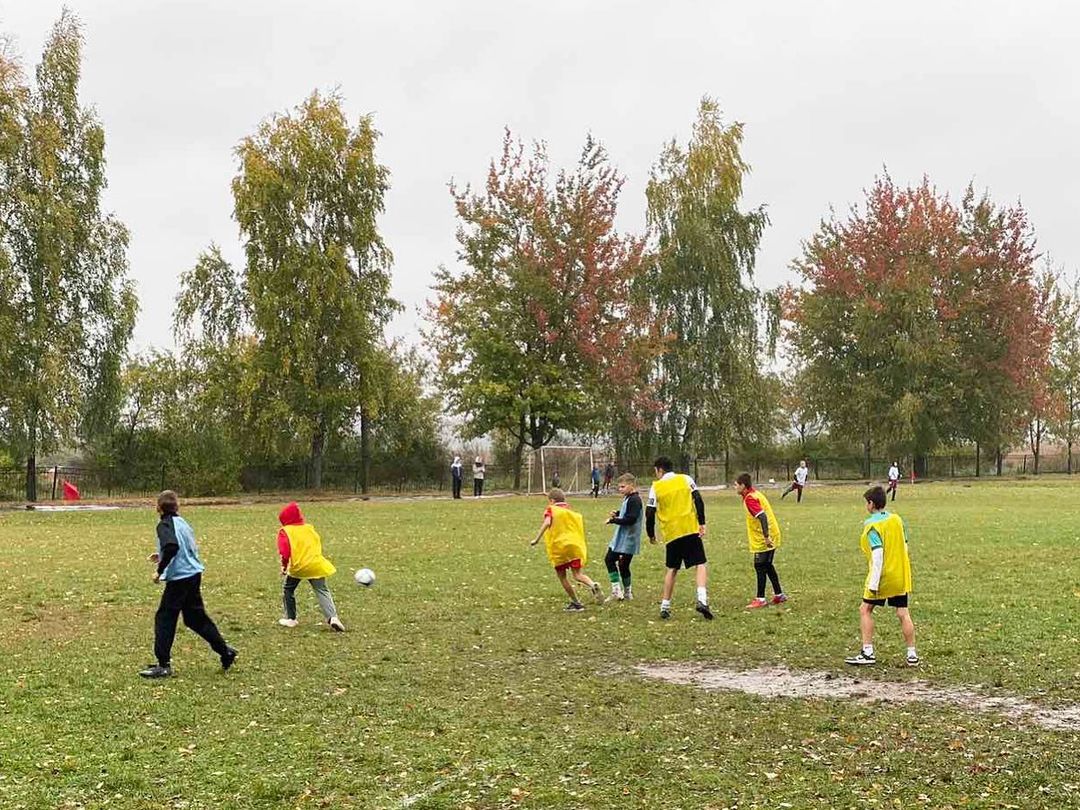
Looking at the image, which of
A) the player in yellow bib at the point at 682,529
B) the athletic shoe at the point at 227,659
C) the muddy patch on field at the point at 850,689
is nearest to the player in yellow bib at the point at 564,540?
the player in yellow bib at the point at 682,529

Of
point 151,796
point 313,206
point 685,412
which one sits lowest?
point 151,796

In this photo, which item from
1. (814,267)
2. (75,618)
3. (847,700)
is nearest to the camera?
(847,700)

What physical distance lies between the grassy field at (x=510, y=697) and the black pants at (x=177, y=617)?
0.31 metres

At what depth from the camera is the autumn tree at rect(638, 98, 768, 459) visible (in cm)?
4706

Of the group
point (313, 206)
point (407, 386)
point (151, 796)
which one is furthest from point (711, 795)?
point (407, 386)

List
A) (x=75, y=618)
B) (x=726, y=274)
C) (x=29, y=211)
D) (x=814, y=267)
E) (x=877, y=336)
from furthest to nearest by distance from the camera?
(x=814, y=267), (x=877, y=336), (x=726, y=274), (x=29, y=211), (x=75, y=618)

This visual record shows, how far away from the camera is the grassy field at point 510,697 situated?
5.91 meters

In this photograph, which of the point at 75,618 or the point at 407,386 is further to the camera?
the point at 407,386

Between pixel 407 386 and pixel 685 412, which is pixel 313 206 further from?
pixel 685 412

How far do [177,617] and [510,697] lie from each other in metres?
3.09

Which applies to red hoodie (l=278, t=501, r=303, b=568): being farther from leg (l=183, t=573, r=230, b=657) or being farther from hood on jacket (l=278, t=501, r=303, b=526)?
leg (l=183, t=573, r=230, b=657)

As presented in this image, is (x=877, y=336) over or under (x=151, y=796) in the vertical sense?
over

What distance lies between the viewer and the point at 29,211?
33969 millimetres

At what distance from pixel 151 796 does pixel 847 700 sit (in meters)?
5.07
